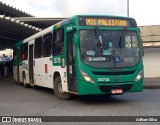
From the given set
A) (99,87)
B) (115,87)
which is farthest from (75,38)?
(115,87)

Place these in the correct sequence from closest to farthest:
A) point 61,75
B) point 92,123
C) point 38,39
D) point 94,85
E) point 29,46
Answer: point 92,123 → point 94,85 → point 61,75 → point 38,39 → point 29,46

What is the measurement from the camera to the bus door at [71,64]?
12695 millimetres

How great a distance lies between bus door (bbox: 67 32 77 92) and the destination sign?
689mm

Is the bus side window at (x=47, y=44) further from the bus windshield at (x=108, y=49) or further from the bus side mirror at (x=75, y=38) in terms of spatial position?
the bus windshield at (x=108, y=49)

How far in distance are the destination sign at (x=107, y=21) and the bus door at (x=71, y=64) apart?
69cm

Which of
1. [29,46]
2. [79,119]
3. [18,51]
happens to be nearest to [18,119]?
[79,119]

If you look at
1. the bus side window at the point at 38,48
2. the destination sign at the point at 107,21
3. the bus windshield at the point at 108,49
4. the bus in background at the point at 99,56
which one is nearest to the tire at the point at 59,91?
the bus in background at the point at 99,56

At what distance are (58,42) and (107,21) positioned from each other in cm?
245

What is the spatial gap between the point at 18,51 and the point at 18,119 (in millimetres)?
14677

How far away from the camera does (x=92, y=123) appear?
29.5 ft

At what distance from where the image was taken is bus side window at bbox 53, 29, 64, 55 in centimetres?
1390

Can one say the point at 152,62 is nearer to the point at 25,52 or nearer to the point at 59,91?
the point at 25,52

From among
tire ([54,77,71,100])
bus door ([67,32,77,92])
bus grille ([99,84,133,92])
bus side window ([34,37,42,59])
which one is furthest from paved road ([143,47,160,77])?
bus grille ([99,84,133,92])

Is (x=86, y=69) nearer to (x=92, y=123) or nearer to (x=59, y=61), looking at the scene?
(x=59, y=61)
